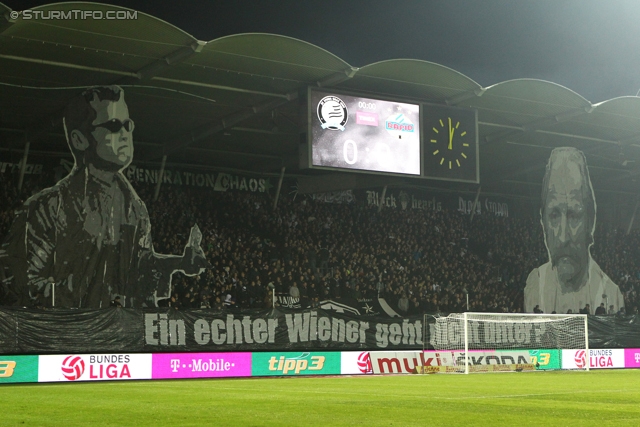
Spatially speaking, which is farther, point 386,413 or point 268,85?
point 268,85

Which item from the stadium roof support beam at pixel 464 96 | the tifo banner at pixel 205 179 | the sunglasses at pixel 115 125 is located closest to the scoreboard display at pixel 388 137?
the stadium roof support beam at pixel 464 96

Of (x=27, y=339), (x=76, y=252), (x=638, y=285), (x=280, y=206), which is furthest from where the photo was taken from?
(x=638, y=285)

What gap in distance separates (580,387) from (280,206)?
21.9 m

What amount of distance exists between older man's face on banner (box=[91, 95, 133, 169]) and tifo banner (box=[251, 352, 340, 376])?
6679 millimetres

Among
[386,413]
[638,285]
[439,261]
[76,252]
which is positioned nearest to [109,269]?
[76,252]

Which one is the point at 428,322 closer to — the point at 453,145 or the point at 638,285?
the point at 453,145

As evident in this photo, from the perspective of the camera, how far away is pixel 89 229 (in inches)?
945

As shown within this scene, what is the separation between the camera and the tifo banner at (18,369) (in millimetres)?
20797

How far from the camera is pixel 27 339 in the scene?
21328mm

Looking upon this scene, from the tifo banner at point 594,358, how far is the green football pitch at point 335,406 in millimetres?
12828

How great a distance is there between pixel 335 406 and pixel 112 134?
15.0 metres

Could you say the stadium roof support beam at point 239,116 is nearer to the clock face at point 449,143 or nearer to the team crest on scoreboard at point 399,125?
the team crest on scoreboard at point 399,125

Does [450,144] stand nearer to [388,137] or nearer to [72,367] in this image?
[388,137]

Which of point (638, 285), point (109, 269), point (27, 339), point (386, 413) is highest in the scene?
point (638, 285)
